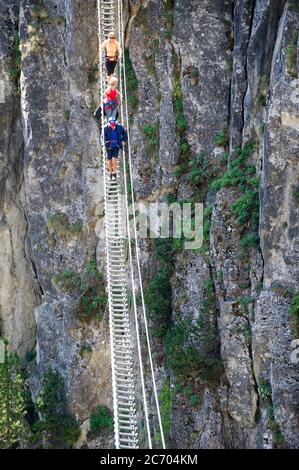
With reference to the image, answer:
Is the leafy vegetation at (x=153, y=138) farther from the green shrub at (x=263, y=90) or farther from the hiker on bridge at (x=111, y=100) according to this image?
the green shrub at (x=263, y=90)

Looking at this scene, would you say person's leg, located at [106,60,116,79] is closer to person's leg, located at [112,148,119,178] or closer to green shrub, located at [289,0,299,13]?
person's leg, located at [112,148,119,178]

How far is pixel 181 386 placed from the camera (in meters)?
29.2

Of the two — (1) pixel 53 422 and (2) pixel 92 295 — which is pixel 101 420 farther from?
(2) pixel 92 295

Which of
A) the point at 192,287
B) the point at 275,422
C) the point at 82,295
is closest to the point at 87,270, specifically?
the point at 82,295

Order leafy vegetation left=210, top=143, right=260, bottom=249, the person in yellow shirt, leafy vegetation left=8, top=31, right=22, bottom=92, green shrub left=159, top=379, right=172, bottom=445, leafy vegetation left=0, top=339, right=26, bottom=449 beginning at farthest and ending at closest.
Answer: leafy vegetation left=8, top=31, right=22, bottom=92 < leafy vegetation left=0, top=339, right=26, bottom=449 < the person in yellow shirt < green shrub left=159, top=379, right=172, bottom=445 < leafy vegetation left=210, top=143, right=260, bottom=249

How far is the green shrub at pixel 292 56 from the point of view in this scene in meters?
25.3

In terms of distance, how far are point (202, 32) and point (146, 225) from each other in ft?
19.5

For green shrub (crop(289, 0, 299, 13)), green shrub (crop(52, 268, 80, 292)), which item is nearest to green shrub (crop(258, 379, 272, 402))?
green shrub (crop(52, 268, 80, 292))

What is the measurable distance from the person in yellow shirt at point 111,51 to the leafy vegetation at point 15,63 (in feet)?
15.9

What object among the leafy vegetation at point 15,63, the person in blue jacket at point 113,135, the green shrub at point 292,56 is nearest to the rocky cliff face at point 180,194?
the green shrub at point 292,56

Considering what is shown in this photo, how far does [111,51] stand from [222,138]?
4394 mm

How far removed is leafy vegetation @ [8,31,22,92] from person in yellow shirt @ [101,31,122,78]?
485 cm

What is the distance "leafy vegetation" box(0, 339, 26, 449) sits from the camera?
31297 millimetres

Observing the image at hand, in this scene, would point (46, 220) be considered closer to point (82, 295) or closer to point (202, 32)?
point (82, 295)
